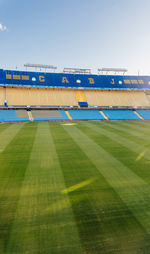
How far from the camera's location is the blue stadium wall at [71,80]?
34.1 meters

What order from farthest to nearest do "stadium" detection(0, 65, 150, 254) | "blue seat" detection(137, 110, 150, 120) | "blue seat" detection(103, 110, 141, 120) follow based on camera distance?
"blue seat" detection(137, 110, 150, 120) < "blue seat" detection(103, 110, 141, 120) < "stadium" detection(0, 65, 150, 254)

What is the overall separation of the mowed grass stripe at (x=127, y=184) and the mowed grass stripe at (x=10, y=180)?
3503 mm

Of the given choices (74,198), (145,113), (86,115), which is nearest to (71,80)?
(86,115)

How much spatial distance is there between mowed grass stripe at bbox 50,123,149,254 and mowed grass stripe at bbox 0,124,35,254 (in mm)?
1748

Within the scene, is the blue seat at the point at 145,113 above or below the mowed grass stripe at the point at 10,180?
above

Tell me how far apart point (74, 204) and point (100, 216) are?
0.88m

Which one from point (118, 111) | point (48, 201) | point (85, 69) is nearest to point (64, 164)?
point (48, 201)

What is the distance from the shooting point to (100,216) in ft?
13.4

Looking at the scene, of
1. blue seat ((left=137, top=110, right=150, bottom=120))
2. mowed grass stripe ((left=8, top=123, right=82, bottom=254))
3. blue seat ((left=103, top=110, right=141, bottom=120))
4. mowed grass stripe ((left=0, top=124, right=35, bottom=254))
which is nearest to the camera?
mowed grass stripe ((left=8, top=123, right=82, bottom=254))

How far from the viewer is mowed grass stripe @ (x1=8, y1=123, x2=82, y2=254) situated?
3230 mm

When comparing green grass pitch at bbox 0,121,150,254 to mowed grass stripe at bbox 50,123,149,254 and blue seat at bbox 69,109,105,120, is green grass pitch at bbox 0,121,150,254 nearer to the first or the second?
mowed grass stripe at bbox 50,123,149,254

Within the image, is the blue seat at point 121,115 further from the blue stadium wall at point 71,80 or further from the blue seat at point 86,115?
the blue stadium wall at point 71,80

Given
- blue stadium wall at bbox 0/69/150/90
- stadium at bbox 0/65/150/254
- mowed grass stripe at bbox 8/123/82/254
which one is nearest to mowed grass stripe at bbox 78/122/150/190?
stadium at bbox 0/65/150/254

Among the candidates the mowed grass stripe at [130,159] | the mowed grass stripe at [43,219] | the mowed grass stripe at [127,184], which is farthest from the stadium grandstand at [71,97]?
the mowed grass stripe at [43,219]
